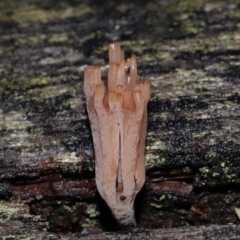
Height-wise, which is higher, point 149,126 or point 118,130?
point 118,130

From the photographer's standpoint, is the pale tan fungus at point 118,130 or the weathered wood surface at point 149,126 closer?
the pale tan fungus at point 118,130

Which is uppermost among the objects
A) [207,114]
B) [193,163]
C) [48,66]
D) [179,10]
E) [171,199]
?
[179,10]

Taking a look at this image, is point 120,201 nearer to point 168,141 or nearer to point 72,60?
point 168,141

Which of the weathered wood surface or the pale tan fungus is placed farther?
the weathered wood surface

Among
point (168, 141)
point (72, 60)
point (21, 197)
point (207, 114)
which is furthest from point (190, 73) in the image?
point (21, 197)
